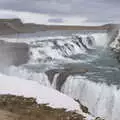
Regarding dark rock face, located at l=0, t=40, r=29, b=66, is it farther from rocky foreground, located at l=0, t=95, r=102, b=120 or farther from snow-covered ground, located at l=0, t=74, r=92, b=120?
rocky foreground, located at l=0, t=95, r=102, b=120

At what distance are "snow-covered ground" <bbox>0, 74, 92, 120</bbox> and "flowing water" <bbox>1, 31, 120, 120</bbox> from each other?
1.24 metres

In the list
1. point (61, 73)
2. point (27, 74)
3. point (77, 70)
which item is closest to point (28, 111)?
point (61, 73)

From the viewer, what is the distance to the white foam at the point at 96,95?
9633mm

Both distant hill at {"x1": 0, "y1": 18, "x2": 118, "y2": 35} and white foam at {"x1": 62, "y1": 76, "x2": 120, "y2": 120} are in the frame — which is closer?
white foam at {"x1": 62, "y1": 76, "x2": 120, "y2": 120}

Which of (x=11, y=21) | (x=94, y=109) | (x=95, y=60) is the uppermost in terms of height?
(x=11, y=21)

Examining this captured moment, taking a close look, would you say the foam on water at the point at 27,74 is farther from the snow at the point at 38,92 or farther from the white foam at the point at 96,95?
the snow at the point at 38,92

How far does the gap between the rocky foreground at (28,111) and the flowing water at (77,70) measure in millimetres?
2215

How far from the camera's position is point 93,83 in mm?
10500

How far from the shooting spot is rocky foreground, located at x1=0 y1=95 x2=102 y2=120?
7.16 metres

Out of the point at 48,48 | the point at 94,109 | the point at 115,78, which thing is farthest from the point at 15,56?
the point at 94,109

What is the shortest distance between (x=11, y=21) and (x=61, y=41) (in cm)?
350

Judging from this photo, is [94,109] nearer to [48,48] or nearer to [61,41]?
[48,48]

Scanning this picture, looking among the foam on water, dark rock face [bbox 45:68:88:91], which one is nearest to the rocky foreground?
dark rock face [bbox 45:68:88:91]

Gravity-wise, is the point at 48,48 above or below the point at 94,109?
above
